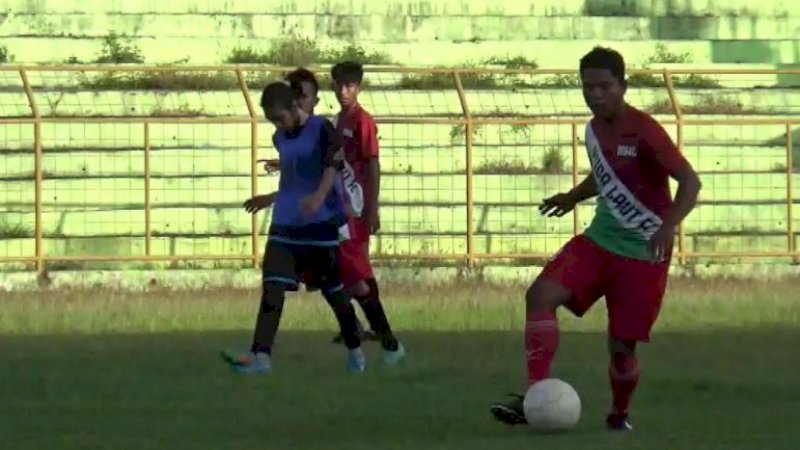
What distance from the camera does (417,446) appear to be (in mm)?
8914

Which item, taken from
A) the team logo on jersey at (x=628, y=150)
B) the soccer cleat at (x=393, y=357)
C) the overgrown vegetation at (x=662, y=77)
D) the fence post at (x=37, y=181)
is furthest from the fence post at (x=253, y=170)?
the team logo on jersey at (x=628, y=150)

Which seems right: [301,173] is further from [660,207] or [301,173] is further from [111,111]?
[111,111]

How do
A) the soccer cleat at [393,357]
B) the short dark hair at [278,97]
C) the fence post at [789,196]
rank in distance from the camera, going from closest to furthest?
the short dark hair at [278,97] → the soccer cleat at [393,357] → the fence post at [789,196]

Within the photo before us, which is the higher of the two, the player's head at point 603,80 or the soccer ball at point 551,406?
the player's head at point 603,80

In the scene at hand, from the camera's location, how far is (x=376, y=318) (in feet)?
46.0

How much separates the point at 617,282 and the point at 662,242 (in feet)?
1.89

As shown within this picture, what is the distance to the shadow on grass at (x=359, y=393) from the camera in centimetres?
928

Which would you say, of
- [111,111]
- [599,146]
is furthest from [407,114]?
[599,146]

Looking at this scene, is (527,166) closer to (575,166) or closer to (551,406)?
(575,166)

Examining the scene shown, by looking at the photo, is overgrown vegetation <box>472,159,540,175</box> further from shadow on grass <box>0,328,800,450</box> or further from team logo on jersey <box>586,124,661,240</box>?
team logo on jersey <box>586,124,661,240</box>

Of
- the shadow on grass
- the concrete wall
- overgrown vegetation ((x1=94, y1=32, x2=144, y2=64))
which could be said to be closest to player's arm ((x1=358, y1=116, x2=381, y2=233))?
the shadow on grass

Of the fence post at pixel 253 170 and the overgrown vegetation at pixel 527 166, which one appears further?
the overgrown vegetation at pixel 527 166

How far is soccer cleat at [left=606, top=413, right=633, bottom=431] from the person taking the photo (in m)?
9.55

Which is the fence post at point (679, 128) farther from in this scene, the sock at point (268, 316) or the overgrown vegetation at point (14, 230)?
the sock at point (268, 316)
